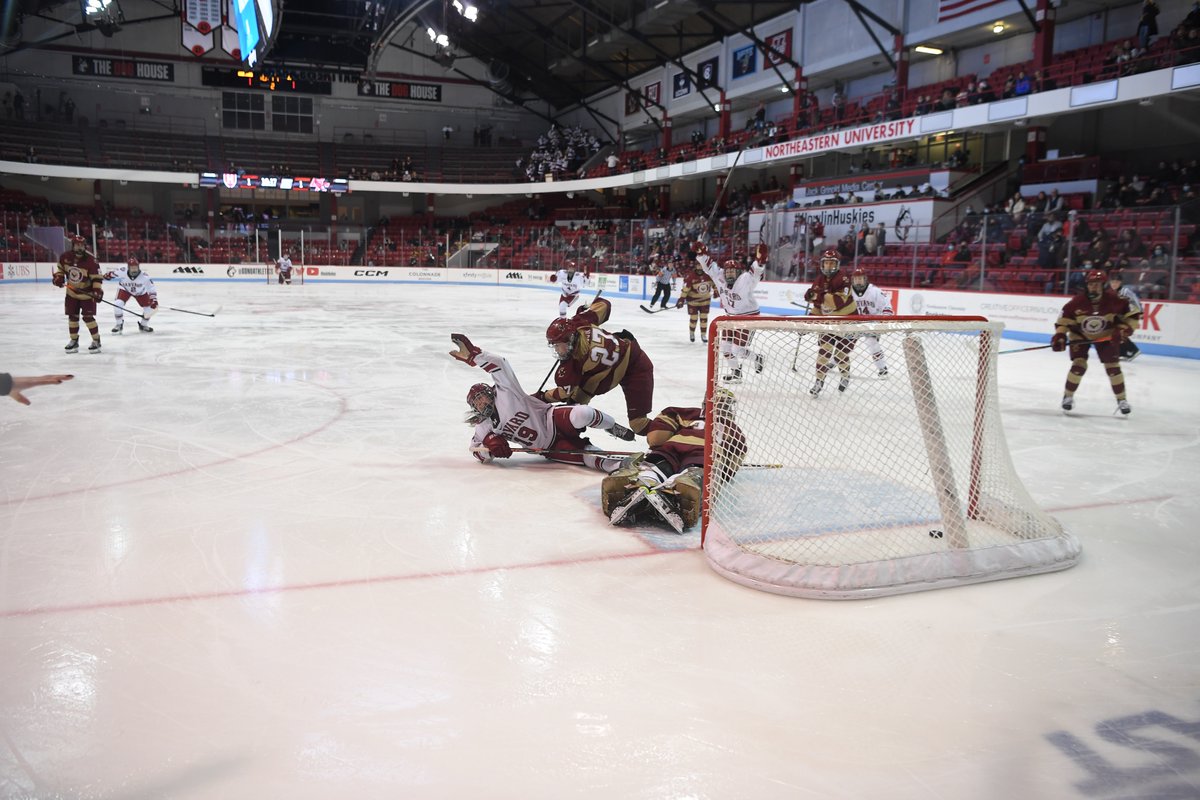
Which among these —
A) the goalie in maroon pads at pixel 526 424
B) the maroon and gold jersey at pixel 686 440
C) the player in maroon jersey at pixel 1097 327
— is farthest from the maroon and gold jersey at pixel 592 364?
the player in maroon jersey at pixel 1097 327

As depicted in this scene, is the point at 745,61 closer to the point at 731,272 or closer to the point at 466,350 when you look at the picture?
the point at 731,272

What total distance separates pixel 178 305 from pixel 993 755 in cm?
2020

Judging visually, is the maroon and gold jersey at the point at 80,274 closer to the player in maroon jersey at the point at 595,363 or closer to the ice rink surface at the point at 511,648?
the ice rink surface at the point at 511,648

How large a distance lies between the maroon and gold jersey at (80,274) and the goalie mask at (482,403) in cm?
712

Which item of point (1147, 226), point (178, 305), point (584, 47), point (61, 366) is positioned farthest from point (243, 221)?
point (1147, 226)

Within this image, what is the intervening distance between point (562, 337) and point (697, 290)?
8.16 metres

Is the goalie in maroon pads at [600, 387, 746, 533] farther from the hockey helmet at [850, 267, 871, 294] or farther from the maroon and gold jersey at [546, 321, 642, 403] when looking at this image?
the hockey helmet at [850, 267, 871, 294]

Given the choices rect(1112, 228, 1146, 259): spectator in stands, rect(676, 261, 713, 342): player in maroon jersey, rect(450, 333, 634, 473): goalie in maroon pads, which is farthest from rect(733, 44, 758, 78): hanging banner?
rect(450, 333, 634, 473): goalie in maroon pads

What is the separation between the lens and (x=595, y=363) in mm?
5109

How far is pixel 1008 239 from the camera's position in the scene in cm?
1473

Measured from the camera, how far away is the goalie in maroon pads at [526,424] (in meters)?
5.29

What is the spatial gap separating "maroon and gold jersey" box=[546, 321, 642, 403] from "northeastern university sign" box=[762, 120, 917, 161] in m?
18.0

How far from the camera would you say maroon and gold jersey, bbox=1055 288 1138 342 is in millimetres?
7344

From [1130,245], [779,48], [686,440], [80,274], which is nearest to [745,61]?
[779,48]
